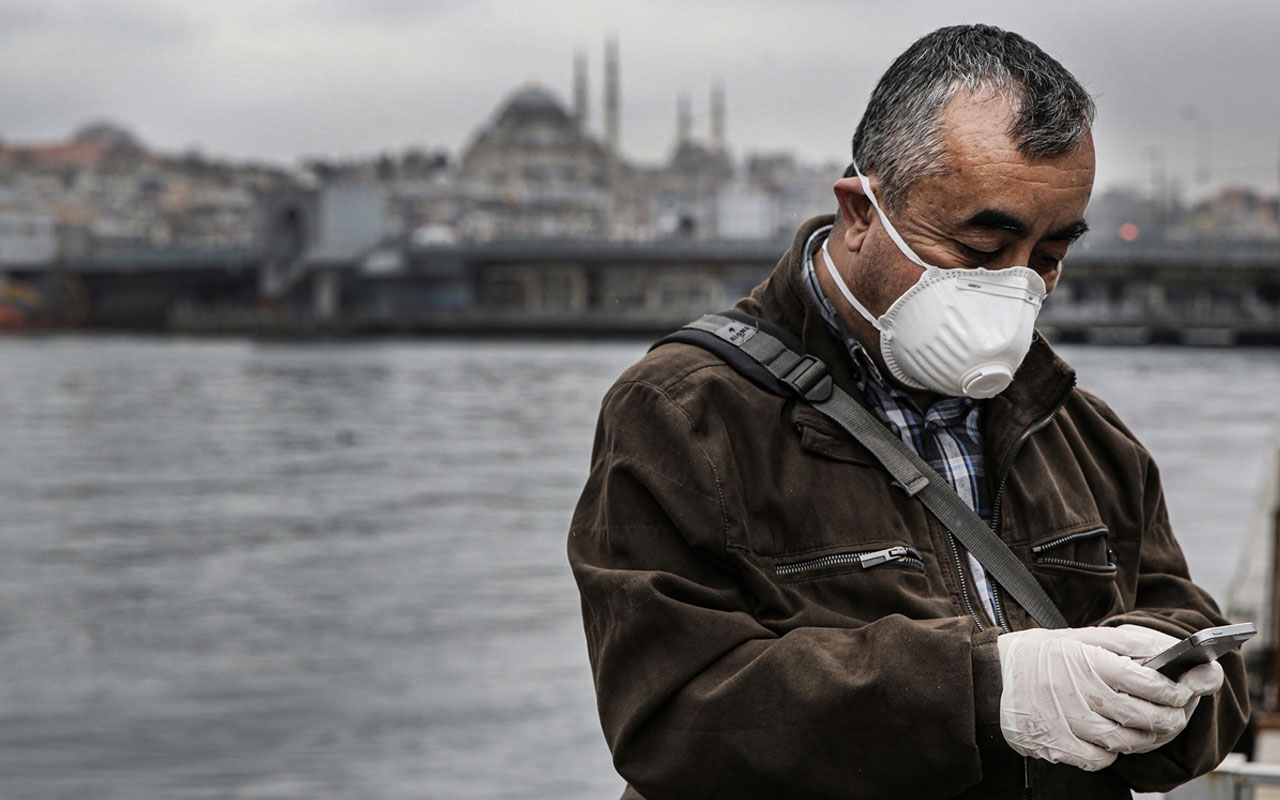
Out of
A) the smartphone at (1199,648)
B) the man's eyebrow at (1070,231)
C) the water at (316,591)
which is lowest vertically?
the water at (316,591)

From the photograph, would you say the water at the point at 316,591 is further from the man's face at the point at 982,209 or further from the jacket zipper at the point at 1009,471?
the man's face at the point at 982,209

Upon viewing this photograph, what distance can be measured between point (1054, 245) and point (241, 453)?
2332cm

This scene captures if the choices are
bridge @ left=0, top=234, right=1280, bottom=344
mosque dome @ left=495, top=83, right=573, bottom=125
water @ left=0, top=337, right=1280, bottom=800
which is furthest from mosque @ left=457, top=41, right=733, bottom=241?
water @ left=0, top=337, right=1280, bottom=800

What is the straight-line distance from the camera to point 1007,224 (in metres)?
1.47

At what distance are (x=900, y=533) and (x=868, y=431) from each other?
10cm

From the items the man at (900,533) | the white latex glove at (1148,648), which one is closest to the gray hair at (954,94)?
the man at (900,533)

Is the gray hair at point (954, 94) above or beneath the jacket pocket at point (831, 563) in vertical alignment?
above

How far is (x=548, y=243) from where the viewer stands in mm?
65500

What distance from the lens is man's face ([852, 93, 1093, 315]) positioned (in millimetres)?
1437

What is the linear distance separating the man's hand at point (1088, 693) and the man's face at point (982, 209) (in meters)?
0.35

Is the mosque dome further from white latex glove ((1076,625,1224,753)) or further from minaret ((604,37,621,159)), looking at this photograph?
white latex glove ((1076,625,1224,753))

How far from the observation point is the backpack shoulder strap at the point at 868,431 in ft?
4.86

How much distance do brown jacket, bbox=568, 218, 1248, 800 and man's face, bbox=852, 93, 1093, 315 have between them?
9cm

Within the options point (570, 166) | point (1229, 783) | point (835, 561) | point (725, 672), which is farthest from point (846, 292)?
point (570, 166)
